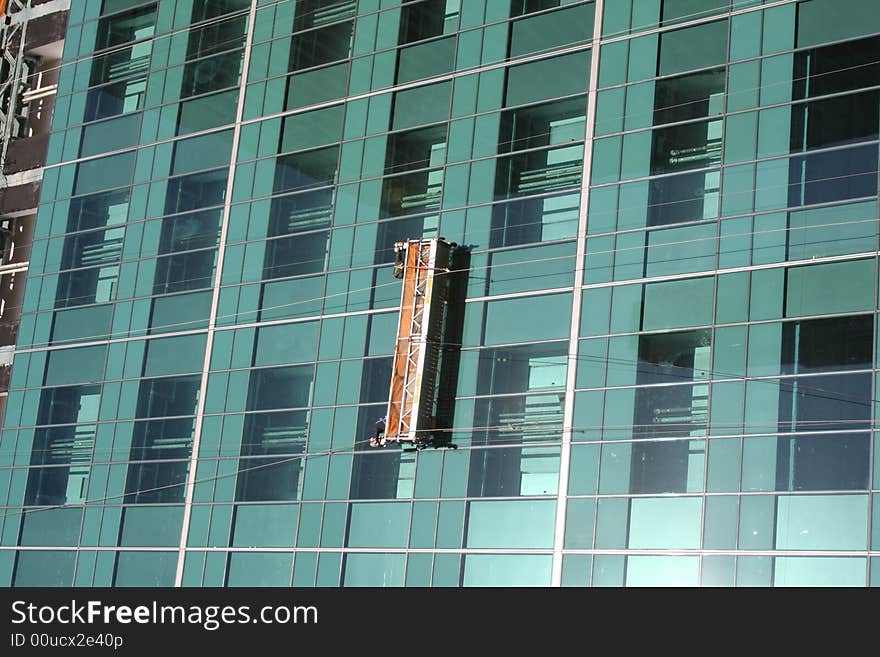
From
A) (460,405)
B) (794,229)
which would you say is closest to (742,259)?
(794,229)

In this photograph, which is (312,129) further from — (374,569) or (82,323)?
(374,569)

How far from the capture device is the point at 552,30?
53.0 metres

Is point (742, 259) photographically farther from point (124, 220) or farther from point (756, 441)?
point (124, 220)

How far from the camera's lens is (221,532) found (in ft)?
176

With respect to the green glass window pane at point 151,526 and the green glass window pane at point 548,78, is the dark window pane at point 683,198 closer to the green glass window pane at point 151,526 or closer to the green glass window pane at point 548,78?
the green glass window pane at point 548,78

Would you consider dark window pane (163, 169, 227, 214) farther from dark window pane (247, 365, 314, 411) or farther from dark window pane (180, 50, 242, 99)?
dark window pane (247, 365, 314, 411)

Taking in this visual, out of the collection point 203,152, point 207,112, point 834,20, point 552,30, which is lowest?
point 203,152

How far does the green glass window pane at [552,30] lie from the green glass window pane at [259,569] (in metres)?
20.2

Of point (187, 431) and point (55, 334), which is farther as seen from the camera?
point (55, 334)

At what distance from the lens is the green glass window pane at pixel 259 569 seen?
51781 millimetres

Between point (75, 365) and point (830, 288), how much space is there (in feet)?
103

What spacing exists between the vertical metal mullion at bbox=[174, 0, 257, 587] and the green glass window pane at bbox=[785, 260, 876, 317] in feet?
76.2

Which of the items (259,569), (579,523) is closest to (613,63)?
(579,523)

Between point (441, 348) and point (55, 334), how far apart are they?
19.7 meters
